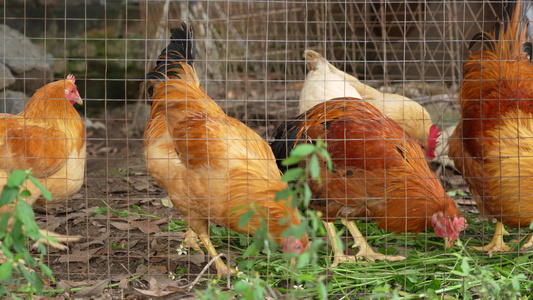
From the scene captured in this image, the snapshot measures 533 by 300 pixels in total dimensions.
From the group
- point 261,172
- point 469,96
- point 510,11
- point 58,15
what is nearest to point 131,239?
point 261,172

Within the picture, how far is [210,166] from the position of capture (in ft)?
10.9

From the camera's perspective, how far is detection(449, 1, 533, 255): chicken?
362cm

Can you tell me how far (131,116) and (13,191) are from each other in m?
5.82

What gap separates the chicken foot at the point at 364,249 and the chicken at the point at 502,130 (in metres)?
0.72

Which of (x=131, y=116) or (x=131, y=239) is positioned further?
(x=131, y=116)

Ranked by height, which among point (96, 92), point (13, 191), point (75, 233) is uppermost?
point (13, 191)

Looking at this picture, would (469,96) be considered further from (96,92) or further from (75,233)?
(96,92)

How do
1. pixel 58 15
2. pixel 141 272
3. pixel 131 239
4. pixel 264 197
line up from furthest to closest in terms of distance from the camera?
pixel 58 15 < pixel 131 239 < pixel 141 272 < pixel 264 197

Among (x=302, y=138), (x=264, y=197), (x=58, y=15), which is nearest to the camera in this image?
(x=264, y=197)

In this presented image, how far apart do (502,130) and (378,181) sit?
1.01 meters

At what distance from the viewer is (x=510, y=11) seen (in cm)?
392

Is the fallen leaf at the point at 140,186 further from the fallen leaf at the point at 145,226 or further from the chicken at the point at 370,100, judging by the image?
the chicken at the point at 370,100

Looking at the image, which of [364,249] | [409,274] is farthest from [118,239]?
[409,274]

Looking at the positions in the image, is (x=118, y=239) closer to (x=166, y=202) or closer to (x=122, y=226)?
(x=122, y=226)
